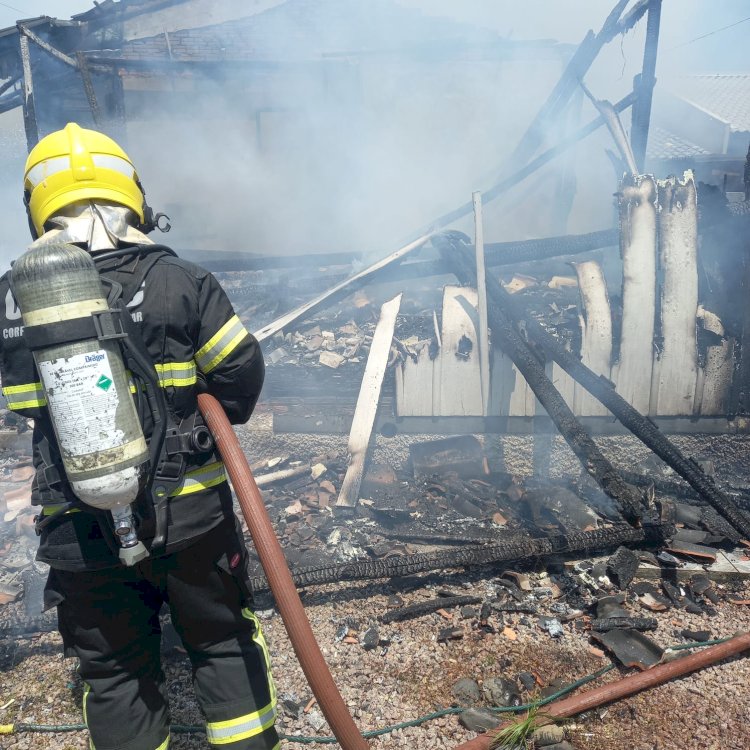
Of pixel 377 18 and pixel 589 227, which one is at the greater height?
pixel 377 18

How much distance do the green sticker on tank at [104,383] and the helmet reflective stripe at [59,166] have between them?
2.83ft

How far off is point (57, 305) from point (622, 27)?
8865 mm

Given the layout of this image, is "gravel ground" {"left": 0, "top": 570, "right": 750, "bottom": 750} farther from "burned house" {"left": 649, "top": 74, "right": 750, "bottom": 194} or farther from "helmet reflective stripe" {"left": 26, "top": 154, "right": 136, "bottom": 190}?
"burned house" {"left": 649, "top": 74, "right": 750, "bottom": 194}

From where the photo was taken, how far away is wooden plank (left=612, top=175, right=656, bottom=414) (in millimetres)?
5480

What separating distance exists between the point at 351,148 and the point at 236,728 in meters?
14.1

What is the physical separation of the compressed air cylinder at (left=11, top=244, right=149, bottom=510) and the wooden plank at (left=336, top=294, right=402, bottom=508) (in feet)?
10.1

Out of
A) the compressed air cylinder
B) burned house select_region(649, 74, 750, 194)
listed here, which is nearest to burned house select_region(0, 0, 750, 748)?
the compressed air cylinder

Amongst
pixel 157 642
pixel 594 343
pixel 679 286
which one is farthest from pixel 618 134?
pixel 157 642

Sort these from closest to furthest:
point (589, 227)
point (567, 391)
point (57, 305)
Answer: point (57, 305)
point (567, 391)
point (589, 227)

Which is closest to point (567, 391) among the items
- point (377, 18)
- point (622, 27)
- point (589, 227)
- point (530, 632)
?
point (530, 632)

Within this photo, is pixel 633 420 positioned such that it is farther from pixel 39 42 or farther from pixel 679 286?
pixel 39 42

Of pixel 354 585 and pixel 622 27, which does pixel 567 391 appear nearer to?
pixel 354 585

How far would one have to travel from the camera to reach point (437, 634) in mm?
3303

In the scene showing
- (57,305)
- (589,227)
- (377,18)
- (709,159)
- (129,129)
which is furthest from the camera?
(709,159)
